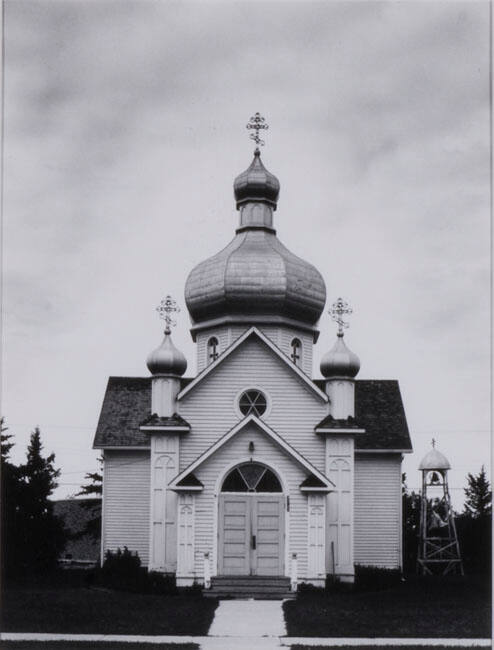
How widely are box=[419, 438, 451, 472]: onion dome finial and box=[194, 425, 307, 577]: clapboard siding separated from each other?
37.1 ft

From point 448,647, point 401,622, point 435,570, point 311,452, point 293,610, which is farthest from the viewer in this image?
Answer: point 435,570

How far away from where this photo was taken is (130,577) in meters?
29.1

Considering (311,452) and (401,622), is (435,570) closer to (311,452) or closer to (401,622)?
(311,452)

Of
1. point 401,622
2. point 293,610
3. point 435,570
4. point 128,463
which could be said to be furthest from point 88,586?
point 435,570

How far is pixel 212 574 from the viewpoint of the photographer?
27734mm

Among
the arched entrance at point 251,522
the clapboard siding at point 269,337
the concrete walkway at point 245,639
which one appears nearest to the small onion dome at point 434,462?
the clapboard siding at point 269,337

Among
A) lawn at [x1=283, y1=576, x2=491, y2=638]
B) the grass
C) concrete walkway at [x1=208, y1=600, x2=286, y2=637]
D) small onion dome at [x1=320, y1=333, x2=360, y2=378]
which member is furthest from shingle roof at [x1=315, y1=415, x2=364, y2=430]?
the grass

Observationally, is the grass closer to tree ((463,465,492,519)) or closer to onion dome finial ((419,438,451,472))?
onion dome finial ((419,438,451,472))

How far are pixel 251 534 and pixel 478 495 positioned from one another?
28305 mm

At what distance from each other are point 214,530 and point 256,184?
13132 mm

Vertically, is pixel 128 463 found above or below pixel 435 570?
above

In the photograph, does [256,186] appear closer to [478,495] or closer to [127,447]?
[127,447]

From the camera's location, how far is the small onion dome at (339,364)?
3005cm

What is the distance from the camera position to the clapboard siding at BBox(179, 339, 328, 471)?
2961 cm
